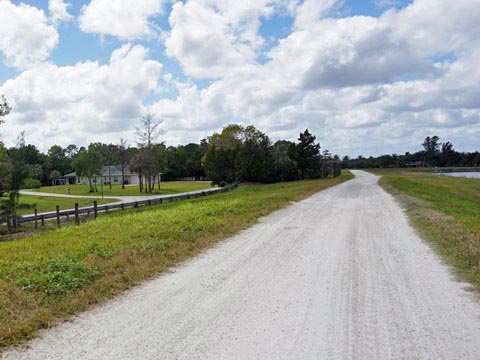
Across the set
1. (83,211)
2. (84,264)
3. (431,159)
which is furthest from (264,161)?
(431,159)

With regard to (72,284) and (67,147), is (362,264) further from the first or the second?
(67,147)

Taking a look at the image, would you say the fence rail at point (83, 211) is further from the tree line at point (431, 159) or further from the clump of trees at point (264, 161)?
the tree line at point (431, 159)

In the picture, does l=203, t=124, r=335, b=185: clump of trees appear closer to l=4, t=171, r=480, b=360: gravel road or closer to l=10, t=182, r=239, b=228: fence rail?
l=10, t=182, r=239, b=228: fence rail

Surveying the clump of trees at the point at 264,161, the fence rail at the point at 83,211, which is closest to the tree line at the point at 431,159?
the clump of trees at the point at 264,161

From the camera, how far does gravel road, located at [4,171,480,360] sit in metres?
4.27

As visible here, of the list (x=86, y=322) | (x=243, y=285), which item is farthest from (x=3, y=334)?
(x=243, y=285)

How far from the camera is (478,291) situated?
20.5ft

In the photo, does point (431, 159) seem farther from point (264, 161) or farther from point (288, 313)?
point (288, 313)

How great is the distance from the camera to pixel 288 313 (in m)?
5.32

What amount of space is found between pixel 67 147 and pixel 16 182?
130 meters

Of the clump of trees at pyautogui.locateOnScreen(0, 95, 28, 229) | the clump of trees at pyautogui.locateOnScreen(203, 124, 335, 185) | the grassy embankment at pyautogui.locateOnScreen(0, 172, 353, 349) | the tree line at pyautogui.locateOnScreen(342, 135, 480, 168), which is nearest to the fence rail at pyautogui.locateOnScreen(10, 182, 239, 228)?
the clump of trees at pyautogui.locateOnScreen(0, 95, 28, 229)

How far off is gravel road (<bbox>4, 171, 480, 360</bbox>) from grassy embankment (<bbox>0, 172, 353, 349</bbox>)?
0.36 metres

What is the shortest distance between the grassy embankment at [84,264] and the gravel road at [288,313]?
361 mm

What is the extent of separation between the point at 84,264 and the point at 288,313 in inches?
154
